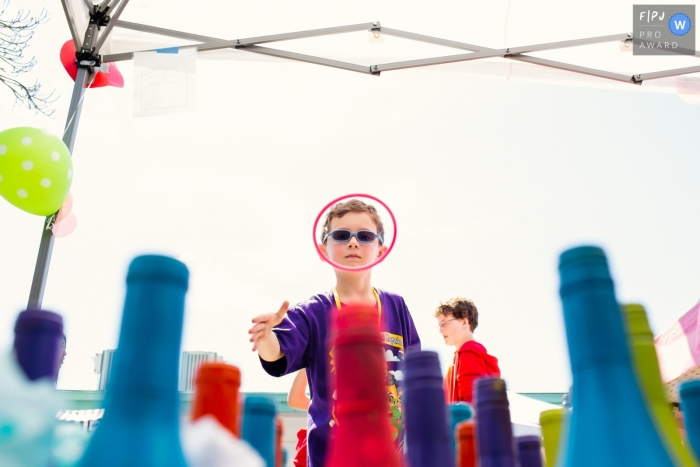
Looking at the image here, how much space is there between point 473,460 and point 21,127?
2233 mm

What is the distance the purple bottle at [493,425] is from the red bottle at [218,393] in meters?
0.13

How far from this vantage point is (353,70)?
Result: 8.94 feet

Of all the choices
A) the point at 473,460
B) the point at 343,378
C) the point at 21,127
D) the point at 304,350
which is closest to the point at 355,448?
the point at 343,378

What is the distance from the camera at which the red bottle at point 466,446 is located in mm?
381

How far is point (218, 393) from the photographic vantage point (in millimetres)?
306

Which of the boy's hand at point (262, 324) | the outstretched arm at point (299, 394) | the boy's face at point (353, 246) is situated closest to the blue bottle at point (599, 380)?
the boy's hand at point (262, 324)

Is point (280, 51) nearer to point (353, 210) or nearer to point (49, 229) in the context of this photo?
point (49, 229)

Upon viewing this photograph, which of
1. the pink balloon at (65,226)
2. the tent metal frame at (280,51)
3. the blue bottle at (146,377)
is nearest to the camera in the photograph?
the blue bottle at (146,377)

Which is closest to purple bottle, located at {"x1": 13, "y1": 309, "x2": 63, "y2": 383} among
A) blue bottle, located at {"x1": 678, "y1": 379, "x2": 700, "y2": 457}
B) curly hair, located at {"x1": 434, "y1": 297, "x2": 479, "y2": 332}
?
blue bottle, located at {"x1": 678, "y1": 379, "x2": 700, "y2": 457}

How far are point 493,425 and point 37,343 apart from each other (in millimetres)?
238

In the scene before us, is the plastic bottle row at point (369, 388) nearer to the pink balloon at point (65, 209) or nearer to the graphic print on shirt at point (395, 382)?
the graphic print on shirt at point (395, 382)

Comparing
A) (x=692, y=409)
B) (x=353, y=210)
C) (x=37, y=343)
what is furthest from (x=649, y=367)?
(x=353, y=210)

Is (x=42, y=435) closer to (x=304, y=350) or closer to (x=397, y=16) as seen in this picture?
(x=304, y=350)

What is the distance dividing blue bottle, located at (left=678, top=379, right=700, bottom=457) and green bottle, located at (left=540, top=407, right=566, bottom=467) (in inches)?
2.7
